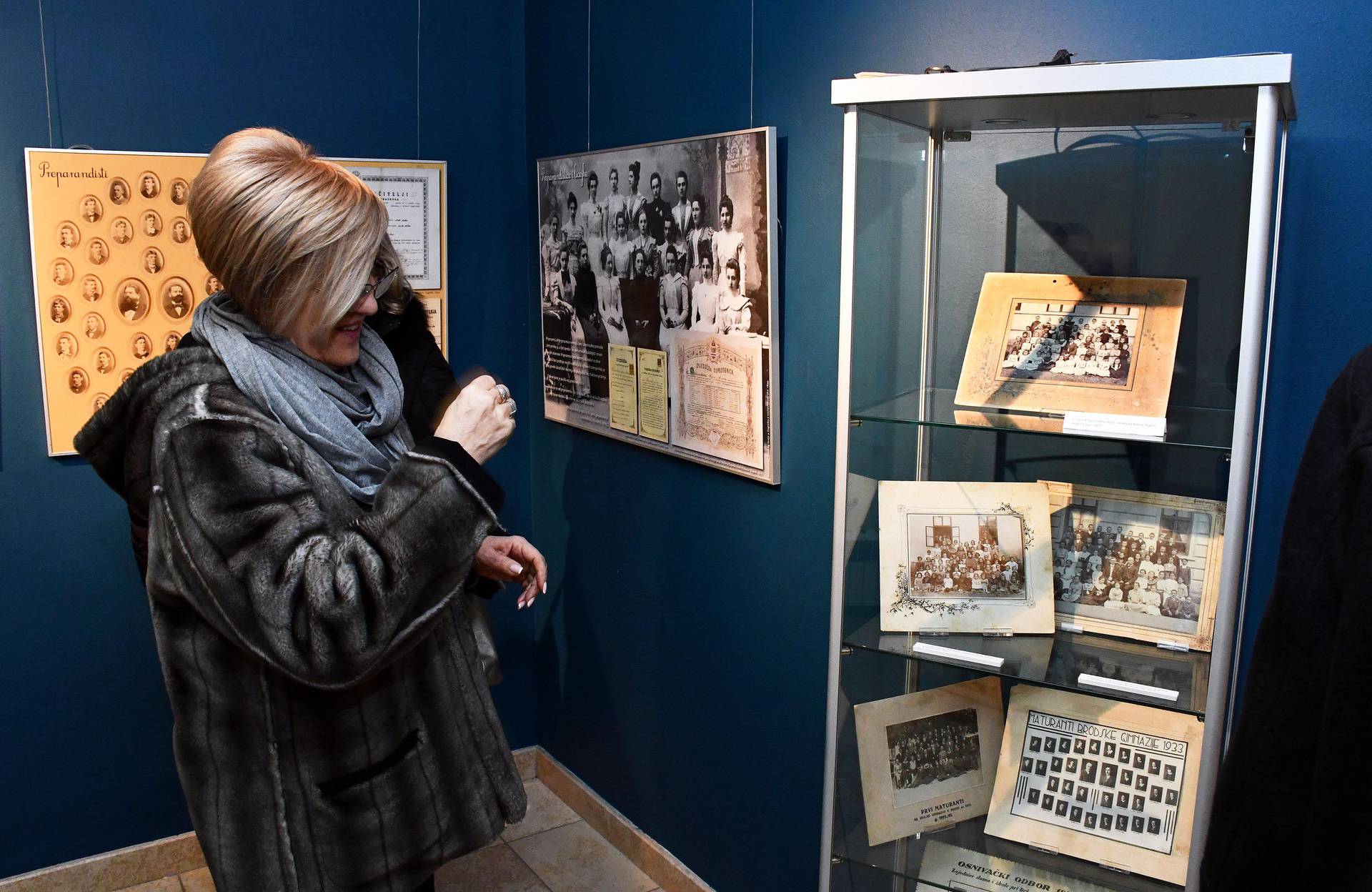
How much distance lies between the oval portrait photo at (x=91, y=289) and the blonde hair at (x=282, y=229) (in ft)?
4.54

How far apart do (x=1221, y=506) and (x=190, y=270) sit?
2531 mm

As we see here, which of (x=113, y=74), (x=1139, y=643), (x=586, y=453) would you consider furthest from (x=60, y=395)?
(x=1139, y=643)

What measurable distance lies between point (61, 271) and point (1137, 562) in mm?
2552

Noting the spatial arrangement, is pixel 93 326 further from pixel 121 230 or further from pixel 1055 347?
pixel 1055 347

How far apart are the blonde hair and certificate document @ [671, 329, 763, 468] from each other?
958mm

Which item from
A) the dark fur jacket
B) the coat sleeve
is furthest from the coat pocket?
the coat sleeve

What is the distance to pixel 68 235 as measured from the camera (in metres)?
2.74

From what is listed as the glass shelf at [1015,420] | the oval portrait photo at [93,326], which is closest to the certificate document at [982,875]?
the glass shelf at [1015,420]

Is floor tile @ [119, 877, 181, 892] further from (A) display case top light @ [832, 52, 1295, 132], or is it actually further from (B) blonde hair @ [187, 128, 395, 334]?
(A) display case top light @ [832, 52, 1295, 132]

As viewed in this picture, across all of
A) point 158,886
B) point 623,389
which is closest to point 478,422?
point 623,389

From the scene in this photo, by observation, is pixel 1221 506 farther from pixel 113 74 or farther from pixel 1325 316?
pixel 113 74

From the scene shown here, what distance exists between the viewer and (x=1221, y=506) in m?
1.42

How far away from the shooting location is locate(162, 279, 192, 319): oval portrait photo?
9.43 ft

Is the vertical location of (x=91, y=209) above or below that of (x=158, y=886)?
above
